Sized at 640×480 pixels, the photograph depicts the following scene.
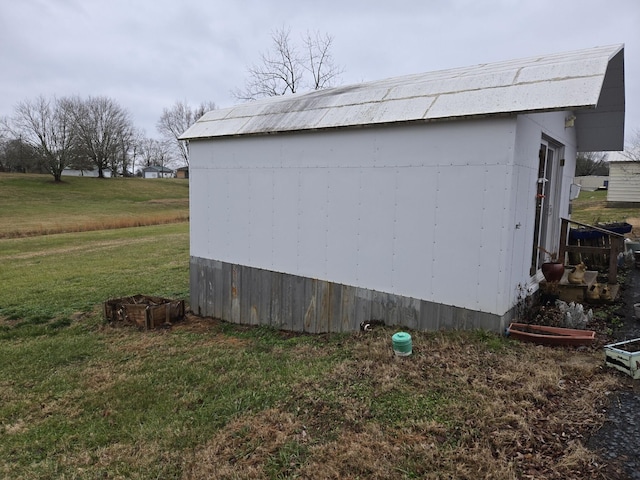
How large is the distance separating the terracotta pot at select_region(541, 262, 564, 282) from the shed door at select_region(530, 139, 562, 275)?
0.17 meters

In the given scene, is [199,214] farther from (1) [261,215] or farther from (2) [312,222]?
(2) [312,222]

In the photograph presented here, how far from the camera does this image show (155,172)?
79625 millimetres

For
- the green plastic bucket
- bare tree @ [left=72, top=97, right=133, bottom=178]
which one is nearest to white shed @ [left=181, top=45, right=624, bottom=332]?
the green plastic bucket

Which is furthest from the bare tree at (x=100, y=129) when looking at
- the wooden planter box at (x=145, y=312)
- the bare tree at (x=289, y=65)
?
the wooden planter box at (x=145, y=312)

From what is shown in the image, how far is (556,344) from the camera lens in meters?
4.20

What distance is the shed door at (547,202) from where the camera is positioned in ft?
18.2

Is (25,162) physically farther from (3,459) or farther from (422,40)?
(3,459)

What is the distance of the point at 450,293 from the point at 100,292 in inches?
336

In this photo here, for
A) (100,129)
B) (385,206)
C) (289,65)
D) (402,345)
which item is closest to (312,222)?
(385,206)

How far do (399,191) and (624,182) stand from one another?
22.9 metres

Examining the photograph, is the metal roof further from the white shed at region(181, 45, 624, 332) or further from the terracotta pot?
the terracotta pot

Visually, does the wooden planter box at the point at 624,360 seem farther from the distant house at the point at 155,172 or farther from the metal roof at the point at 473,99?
the distant house at the point at 155,172

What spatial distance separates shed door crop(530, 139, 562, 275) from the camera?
5535 mm

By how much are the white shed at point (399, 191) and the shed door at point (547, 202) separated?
4 centimetres
